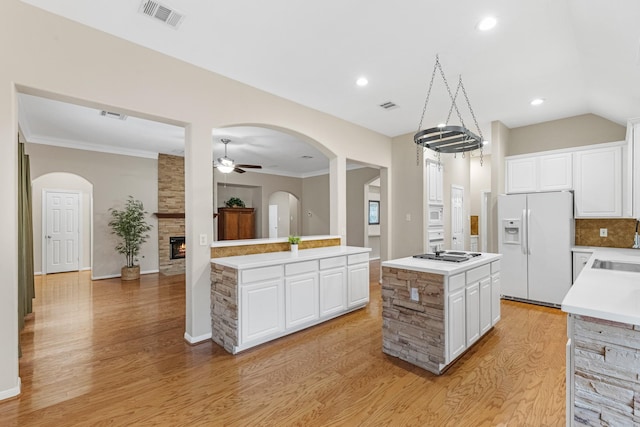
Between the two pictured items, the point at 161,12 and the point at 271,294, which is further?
the point at 271,294

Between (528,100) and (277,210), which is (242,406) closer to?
(528,100)

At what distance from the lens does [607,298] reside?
5.30ft

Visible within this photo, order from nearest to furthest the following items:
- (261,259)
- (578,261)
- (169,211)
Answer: (261,259)
(578,261)
(169,211)

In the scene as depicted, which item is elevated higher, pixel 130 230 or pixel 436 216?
pixel 436 216

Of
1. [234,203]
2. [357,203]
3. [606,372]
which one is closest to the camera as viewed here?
[606,372]

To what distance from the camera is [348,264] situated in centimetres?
416

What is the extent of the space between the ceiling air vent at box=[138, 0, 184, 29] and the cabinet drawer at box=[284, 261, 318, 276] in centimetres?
249

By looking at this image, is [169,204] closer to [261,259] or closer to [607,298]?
[261,259]

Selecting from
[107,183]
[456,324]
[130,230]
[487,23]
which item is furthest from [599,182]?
[107,183]

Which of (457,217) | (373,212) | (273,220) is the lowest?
(273,220)

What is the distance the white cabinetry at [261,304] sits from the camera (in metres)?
3.03

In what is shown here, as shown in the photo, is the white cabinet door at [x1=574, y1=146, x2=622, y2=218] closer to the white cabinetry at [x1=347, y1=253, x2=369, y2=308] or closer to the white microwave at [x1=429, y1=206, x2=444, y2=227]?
the white microwave at [x1=429, y1=206, x2=444, y2=227]

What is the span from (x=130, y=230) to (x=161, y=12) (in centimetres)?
548

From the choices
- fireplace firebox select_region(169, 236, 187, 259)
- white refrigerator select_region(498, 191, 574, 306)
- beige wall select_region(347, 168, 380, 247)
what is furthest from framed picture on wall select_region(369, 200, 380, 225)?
fireplace firebox select_region(169, 236, 187, 259)
